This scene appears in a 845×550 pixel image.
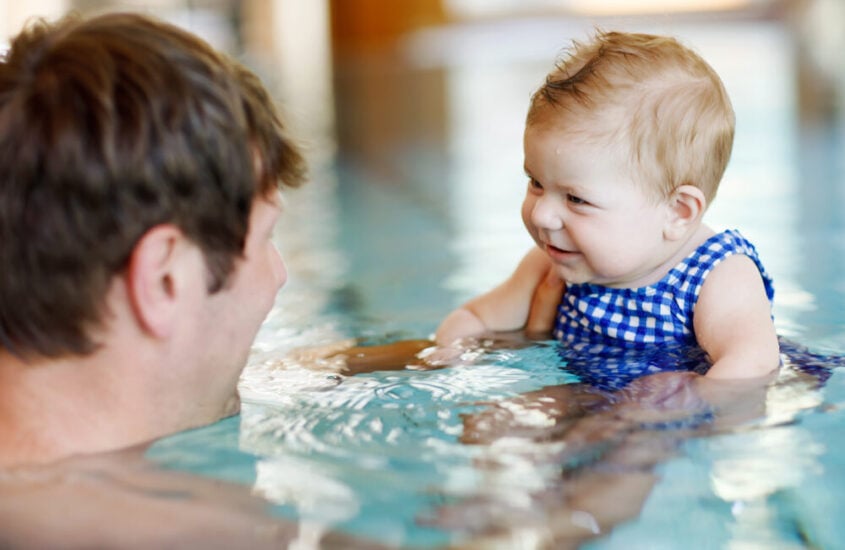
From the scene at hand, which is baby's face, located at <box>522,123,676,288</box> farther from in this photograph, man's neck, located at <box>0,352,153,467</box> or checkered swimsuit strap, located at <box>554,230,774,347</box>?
man's neck, located at <box>0,352,153,467</box>

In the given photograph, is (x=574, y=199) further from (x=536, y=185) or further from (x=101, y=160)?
(x=101, y=160)

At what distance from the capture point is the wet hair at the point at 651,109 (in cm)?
194

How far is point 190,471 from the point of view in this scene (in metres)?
1.55

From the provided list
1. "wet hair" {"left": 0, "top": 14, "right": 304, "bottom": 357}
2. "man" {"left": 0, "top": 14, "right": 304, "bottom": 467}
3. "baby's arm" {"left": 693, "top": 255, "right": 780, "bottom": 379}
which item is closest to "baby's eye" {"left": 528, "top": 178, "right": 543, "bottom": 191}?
"baby's arm" {"left": 693, "top": 255, "right": 780, "bottom": 379}

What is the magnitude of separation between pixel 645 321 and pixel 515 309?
34cm

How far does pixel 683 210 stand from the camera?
2021 millimetres

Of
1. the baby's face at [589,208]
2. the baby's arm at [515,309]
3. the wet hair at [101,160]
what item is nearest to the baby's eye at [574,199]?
the baby's face at [589,208]

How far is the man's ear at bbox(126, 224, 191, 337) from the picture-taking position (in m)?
1.36

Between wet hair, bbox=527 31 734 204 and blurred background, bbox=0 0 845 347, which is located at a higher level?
wet hair, bbox=527 31 734 204

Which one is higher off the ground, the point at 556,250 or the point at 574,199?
the point at 574,199

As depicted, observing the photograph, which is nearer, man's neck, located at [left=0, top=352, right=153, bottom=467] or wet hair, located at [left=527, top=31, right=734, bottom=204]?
man's neck, located at [left=0, top=352, right=153, bottom=467]

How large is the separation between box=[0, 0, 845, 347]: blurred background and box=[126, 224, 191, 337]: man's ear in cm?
32

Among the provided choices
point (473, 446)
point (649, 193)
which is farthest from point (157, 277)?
point (649, 193)

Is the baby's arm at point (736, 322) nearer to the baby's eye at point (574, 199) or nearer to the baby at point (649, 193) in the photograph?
the baby at point (649, 193)
